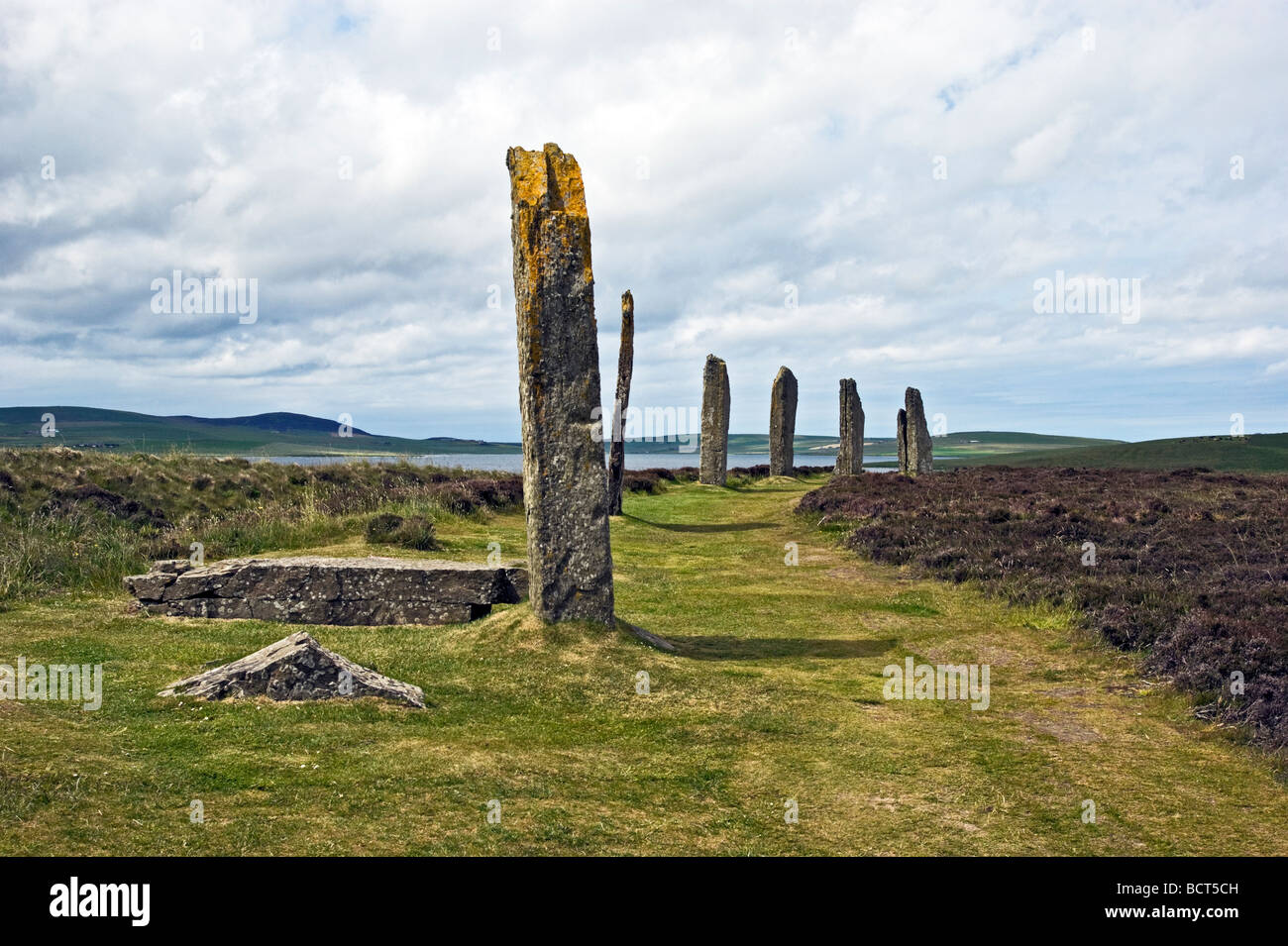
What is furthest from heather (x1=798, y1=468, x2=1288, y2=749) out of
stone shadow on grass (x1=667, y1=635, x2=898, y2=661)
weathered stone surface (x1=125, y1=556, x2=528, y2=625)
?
weathered stone surface (x1=125, y1=556, x2=528, y2=625)

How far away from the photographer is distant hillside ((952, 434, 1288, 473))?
49.1 metres

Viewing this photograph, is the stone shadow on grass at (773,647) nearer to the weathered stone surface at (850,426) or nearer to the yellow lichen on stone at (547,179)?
the yellow lichen on stone at (547,179)

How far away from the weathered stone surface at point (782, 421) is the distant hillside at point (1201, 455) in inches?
727

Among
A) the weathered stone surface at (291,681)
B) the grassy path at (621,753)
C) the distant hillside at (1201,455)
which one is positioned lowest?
the grassy path at (621,753)

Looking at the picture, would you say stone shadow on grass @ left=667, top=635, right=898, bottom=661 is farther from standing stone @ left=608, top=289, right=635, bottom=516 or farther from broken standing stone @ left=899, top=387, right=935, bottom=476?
broken standing stone @ left=899, top=387, right=935, bottom=476

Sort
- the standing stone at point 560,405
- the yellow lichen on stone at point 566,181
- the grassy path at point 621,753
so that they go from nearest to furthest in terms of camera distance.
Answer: the grassy path at point 621,753
the standing stone at point 560,405
the yellow lichen on stone at point 566,181

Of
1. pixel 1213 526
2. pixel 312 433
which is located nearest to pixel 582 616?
Answer: pixel 1213 526

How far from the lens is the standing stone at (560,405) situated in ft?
36.8

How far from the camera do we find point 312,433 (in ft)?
655

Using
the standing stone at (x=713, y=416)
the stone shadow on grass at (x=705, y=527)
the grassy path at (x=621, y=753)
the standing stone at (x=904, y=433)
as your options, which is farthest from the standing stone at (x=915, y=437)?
the grassy path at (x=621, y=753)

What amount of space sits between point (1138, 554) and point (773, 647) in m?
9.14
